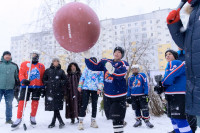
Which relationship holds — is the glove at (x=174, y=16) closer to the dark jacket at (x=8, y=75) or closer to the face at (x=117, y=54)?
the face at (x=117, y=54)

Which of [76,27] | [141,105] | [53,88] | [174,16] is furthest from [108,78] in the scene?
[141,105]

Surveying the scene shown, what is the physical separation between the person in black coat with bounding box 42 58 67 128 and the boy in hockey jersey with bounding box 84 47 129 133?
184cm

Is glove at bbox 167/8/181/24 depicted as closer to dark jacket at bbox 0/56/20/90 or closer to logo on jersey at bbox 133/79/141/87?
logo on jersey at bbox 133/79/141/87

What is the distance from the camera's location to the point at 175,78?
3.03 m

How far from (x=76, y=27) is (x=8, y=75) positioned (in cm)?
347

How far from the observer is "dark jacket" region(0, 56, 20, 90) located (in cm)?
→ 494

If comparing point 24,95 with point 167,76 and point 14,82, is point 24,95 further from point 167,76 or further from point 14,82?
point 167,76

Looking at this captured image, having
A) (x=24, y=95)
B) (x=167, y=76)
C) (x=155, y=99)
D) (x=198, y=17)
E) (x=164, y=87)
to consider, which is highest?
(x=198, y=17)

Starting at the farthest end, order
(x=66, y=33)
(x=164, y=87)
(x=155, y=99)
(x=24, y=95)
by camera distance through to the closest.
Answer: (x=155, y=99) < (x=24, y=95) < (x=164, y=87) < (x=66, y=33)

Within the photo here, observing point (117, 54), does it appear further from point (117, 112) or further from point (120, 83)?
point (117, 112)

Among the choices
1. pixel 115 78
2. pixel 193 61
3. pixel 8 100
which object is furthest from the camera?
pixel 8 100

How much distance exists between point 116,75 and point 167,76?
900 millimetres

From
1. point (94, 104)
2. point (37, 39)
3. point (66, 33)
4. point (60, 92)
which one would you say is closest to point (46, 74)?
point (60, 92)

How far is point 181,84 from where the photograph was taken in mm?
2973
